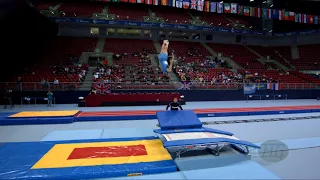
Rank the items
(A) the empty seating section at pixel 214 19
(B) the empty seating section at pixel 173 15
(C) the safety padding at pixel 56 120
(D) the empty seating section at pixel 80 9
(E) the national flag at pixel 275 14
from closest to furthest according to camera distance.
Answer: (C) the safety padding at pixel 56 120 → (E) the national flag at pixel 275 14 → (D) the empty seating section at pixel 80 9 → (B) the empty seating section at pixel 173 15 → (A) the empty seating section at pixel 214 19

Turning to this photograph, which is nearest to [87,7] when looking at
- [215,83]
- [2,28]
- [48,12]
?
[48,12]

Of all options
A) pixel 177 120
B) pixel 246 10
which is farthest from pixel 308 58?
pixel 177 120

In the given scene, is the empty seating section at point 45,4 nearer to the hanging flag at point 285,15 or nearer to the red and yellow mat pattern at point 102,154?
the red and yellow mat pattern at point 102,154

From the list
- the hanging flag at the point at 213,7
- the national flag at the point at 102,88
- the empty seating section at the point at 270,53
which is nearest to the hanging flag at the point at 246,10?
the hanging flag at the point at 213,7

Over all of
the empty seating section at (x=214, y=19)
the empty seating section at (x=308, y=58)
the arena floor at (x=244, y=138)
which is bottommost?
the arena floor at (x=244, y=138)

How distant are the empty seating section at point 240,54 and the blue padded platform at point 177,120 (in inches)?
724

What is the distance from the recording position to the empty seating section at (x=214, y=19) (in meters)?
26.2

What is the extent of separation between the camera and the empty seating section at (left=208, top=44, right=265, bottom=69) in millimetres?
23131

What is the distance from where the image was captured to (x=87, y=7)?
2552cm

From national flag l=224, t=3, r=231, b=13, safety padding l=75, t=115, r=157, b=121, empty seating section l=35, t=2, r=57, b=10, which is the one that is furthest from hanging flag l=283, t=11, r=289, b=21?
empty seating section l=35, t=2, r=57, b=10

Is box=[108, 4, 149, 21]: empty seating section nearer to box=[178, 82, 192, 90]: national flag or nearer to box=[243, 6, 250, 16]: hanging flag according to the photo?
box=[243, 6, 250, 16]: hanging flag

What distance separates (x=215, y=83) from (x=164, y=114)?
34.3ft

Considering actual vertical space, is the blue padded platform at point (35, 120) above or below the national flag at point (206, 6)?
below

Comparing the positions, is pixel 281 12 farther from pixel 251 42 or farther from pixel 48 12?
pixel 48 12
